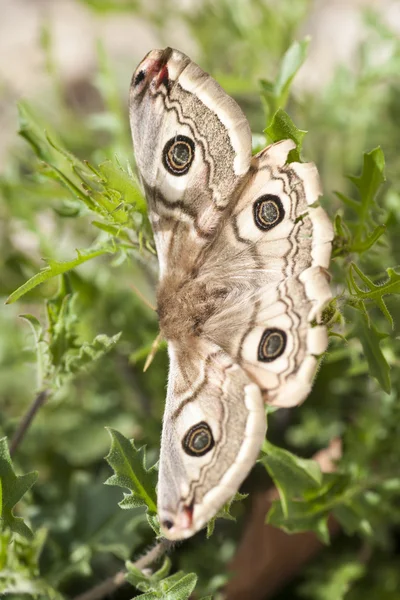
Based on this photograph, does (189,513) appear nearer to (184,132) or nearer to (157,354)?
(184,132)

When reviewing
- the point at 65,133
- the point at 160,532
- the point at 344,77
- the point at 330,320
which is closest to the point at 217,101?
the point at 330,320

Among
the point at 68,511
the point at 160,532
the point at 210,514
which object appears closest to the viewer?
the point at 210,514

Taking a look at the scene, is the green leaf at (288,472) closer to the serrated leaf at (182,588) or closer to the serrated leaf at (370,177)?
the serrated leaf at (182,588)

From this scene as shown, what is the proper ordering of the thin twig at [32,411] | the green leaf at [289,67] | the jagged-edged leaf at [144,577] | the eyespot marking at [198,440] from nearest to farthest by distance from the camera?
the eyespot marking at [198,440] < the jagged-edged leaf at [144,577] < the green leaf at [289,67] < the thin twig at [32,411]

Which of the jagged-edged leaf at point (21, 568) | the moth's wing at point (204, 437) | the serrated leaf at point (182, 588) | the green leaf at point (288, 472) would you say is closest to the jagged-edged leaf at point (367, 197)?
the moth's wing at point (204, 437)

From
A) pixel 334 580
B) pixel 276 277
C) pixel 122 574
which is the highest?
pixel 276 277

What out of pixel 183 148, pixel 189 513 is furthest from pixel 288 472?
pixel 183 148

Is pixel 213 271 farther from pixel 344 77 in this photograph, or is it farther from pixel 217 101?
pixel 344 77
